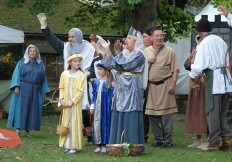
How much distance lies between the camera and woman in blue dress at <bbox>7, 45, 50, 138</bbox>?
12.9 metres

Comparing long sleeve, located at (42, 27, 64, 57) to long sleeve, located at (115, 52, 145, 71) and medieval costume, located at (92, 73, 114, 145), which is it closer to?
medieval costume, located at (92, 73, 114, 145)

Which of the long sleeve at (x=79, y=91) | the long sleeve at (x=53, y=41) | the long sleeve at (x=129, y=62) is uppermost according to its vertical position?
the long sleeve at (x=53, y=41)

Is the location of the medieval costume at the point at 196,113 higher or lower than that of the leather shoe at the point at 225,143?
higher

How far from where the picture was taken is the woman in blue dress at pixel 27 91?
1291 centimetres

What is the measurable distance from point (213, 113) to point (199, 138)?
1131 mm

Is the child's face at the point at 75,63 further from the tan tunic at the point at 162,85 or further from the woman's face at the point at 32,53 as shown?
the woman's face at the point at 32,53

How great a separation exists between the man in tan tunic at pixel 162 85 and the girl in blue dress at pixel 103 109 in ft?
3.22

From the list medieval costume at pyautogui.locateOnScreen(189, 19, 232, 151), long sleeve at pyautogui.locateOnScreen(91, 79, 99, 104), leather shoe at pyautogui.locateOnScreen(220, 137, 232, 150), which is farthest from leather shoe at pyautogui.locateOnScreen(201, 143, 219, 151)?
long sleeve at pyautogui.locateOnScreen(91, 79, 99, 104)

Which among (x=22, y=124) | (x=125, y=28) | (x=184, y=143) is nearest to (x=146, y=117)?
(x=184, y=143)

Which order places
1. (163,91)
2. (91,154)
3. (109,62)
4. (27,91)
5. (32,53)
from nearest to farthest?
(109,62) → (91,154) → (163,91) → (32,53) → (27,91)

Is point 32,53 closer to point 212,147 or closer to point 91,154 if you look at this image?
point 91,154

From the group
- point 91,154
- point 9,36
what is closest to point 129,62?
point 91,154

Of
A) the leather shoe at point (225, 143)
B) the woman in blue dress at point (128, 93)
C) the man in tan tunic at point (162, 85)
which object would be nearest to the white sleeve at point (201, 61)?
the man in tan tunic at point (162, 85)

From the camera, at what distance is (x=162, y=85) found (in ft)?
36.2
